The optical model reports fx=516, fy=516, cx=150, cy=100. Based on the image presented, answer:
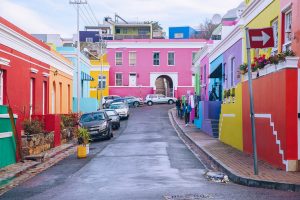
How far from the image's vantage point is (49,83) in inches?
1141

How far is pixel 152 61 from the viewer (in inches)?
2589

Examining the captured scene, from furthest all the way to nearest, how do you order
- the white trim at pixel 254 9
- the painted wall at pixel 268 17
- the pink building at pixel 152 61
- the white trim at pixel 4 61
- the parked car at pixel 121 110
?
the pink building at pixel 152 61, the parked car at pixel 121 110, the white trim at pixel 4 61, the white trim at pixel 254 9, the painted wall at pixel 268 17

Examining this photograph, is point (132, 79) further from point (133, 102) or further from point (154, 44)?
point (133, 102)

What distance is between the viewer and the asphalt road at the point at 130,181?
10000mm

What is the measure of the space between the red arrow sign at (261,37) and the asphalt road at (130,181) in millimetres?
3342

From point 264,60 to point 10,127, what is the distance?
8.31m

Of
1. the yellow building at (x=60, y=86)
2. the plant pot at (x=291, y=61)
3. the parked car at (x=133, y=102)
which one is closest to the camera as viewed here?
the plant pot at (x=291, y=61)

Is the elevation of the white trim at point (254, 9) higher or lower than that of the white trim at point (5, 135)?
higher

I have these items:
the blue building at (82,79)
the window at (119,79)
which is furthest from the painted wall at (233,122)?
the window at (119,79)

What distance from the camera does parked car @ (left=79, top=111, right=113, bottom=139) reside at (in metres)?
28.2

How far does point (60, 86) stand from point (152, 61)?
33.4 metres

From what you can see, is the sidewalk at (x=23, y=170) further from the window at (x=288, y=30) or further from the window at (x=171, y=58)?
the window at (x=171, y=58)

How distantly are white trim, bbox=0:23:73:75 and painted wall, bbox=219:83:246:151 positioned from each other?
9.19m

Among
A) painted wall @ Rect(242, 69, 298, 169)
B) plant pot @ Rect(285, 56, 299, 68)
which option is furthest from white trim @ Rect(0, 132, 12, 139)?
plant pot @ Rect(285, 56, 299, 68)
